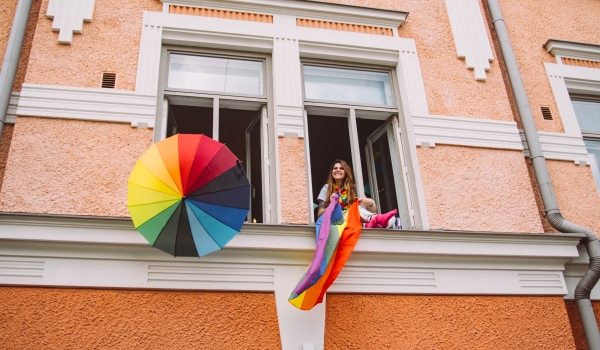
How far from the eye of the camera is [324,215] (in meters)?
4.96

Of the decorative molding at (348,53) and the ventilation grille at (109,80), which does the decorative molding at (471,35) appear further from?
the ventilation grille at (109,80)

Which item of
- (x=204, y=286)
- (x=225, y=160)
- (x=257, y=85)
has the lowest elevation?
(x=204, y=286)

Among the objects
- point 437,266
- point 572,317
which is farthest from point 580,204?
point 437,266

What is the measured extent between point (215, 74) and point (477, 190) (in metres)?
3.09

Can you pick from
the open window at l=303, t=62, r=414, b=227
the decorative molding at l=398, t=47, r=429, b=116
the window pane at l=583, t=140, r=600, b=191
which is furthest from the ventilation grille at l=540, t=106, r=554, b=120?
the open window at l=303, t=62, r=414, b=227

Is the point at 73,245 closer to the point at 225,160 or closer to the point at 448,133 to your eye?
the point at 225,160

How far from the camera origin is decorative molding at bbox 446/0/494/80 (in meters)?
6.59

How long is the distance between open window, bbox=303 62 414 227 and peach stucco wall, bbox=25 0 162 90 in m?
1.93

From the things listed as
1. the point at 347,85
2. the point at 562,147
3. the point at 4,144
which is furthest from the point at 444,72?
the point at 4,144

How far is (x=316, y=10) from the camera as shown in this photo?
21.2ft

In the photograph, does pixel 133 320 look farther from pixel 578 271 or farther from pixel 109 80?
pixel 578 271

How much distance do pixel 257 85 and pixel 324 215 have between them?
6.38 feet

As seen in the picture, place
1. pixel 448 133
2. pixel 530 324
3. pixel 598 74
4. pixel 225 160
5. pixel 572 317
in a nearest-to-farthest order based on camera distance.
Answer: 1. pixel 225 160
2. pixel 530 324
3. pixel 572 317
4. pixel 448 133
5. pixel 598 74

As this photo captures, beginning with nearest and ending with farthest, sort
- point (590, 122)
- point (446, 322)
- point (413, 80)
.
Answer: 1. point (446, 322)
2. point (413, 80)
3. point (590, 122)
